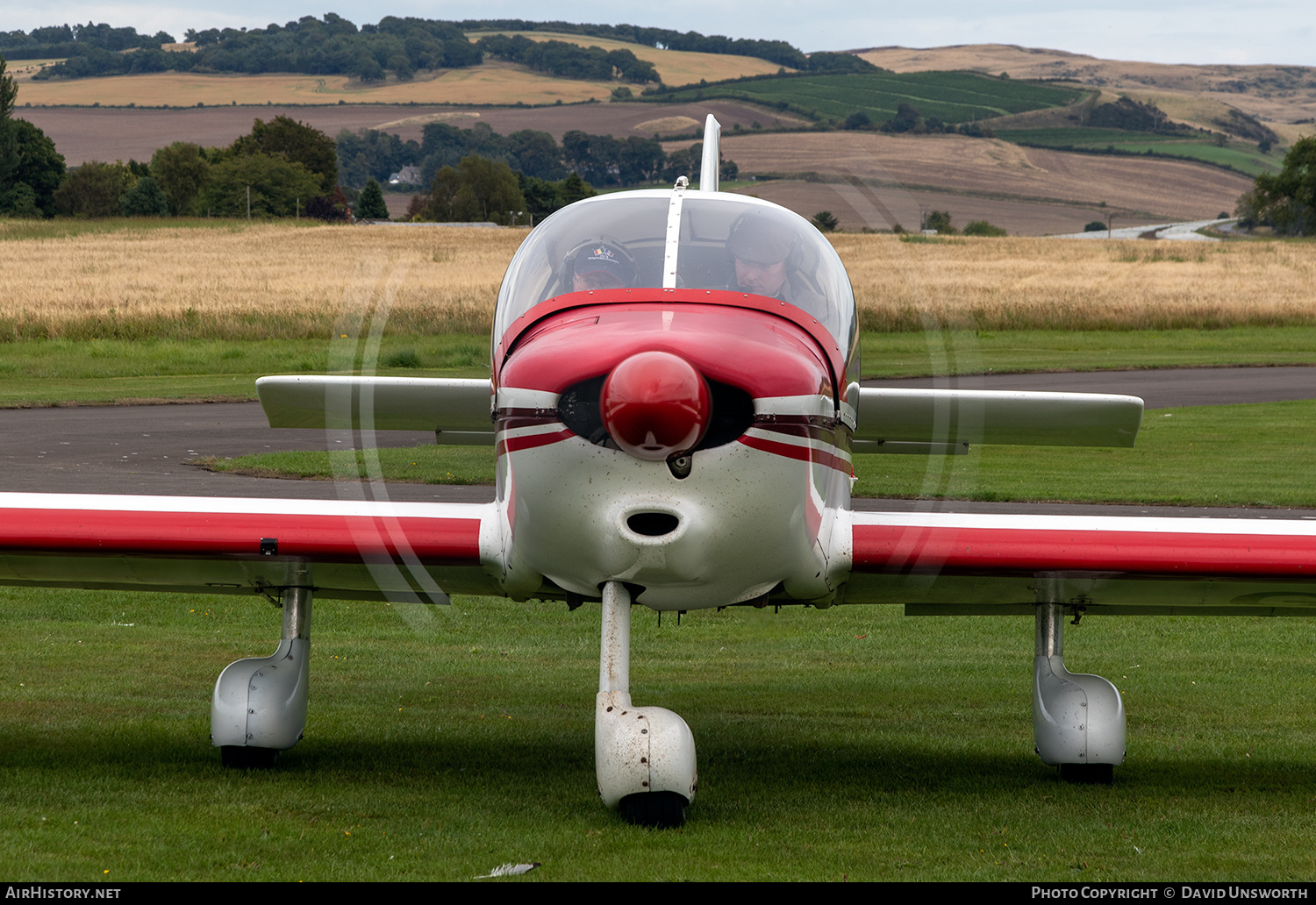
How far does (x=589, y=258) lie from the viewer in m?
5.26

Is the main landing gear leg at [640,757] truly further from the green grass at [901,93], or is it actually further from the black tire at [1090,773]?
the green grass at [901,93]

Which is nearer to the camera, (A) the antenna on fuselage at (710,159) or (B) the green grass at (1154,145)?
(A) the antenna on fuselage at (710,159)

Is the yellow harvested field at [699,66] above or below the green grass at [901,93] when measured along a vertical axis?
above

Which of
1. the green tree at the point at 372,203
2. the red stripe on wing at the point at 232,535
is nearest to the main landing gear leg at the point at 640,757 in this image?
the red stripe on wing at the point at 232,535

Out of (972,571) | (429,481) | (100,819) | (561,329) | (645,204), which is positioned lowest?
(429,481)

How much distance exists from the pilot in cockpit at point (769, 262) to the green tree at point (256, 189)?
4056 inches

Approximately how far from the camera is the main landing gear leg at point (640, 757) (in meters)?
4.77

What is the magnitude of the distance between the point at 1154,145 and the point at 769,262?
6515 inches

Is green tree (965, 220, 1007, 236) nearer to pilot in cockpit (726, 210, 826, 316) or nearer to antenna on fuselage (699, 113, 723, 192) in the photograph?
antenna on fuselage (699, 113, 723, 192)

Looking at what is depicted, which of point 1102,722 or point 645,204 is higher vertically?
point 645,204

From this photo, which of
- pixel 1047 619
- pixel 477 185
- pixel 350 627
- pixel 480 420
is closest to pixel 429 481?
pixel 350 627

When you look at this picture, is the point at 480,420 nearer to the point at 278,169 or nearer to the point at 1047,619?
the point at 1047,619

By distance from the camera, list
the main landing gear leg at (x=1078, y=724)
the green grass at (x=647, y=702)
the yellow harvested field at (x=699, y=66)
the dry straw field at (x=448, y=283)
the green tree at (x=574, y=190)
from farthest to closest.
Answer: the yellow harvested field at (x=699, y=66) < the dry straw field at (x=448, y=283) < the green tree at (x=574, y=190) < the main landing gear leg at (x=1078, y=724) < the green grass at (x=647, y=702)

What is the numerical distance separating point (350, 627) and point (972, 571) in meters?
6.24
